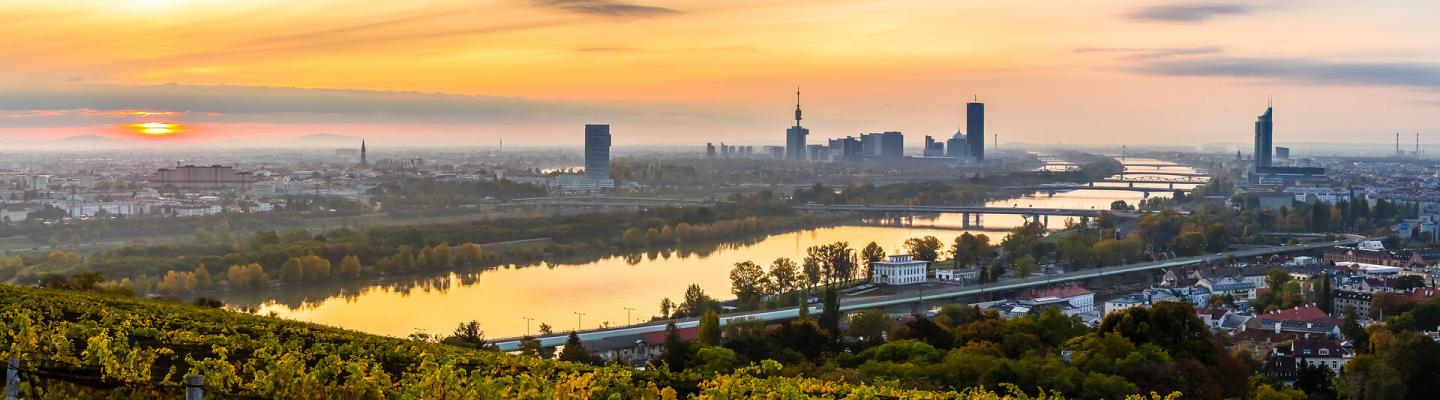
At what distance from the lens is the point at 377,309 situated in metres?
11.1

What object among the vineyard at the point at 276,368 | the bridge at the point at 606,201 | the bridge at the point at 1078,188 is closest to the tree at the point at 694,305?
the vineyard at the point at 276,368

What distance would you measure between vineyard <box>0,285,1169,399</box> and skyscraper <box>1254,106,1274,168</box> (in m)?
47.9

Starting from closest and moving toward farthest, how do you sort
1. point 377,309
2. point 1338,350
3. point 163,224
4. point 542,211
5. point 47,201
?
point 1338,350, point 377,309, point 163,224, point 47,201, point 542,211

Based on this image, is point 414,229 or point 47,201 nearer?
point 414,229

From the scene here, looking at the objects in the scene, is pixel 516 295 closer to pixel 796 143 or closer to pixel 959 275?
pixel 959 275

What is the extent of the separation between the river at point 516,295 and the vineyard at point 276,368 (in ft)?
16.5

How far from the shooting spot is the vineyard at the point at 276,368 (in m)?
2.85

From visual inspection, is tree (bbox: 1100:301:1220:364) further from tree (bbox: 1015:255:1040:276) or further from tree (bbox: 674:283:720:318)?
tree (bbox: 1015:255:1040:276)

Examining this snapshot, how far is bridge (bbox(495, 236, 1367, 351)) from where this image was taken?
912cm

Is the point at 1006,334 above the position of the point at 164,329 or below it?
below

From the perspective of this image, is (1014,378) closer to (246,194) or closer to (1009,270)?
(1009,270)

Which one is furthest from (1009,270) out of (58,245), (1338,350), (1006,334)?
(58,245)

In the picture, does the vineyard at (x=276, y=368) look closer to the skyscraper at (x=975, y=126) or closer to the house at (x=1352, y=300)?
the house at (x=1352, y=300)

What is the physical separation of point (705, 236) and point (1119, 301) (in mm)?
7937
